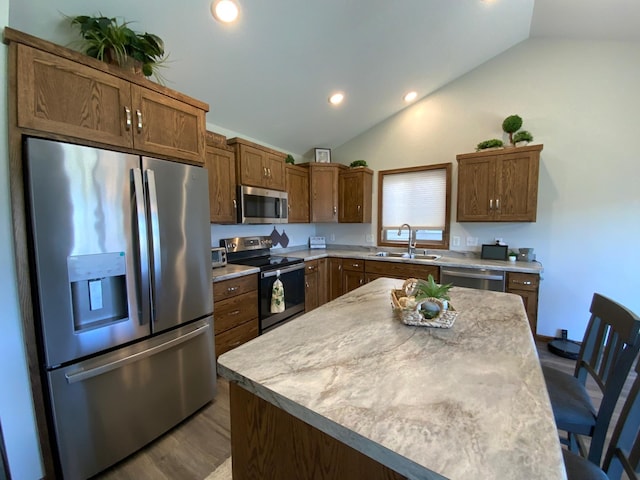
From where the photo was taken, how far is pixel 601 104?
9.18 feet

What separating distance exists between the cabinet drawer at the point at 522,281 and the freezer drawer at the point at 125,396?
296cm

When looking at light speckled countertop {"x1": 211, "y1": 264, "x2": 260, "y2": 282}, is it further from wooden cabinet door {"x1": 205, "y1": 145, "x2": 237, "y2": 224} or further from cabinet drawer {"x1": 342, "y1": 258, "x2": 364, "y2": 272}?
cabinet drawer {"x1": 342, "y1": 258, "x2": 364, "y2": 272}

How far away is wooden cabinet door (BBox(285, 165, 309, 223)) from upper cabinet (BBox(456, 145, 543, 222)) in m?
2.05

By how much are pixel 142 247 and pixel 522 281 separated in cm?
335

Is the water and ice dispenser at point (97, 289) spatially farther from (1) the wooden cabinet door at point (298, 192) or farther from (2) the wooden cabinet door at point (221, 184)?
(1) the wooden cabinet door at point (298, 192)

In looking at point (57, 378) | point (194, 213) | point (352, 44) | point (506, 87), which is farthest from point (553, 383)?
point (506, 87)

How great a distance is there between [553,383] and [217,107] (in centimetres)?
340

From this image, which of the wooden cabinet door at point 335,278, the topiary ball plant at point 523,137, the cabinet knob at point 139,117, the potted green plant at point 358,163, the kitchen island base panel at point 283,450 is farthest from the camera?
the potted green plant at point 358,163

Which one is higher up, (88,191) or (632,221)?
(88,191)

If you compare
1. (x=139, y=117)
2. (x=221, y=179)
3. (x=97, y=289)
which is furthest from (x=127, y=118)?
(x=221, y=179)

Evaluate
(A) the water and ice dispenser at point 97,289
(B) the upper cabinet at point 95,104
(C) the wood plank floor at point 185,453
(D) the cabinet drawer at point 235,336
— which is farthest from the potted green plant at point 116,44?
(C) the wood plank floor at point 185,453

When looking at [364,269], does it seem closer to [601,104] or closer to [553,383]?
[553,383]

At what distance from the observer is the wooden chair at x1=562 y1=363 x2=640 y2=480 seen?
89 centimetres

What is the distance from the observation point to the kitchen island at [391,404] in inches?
21.9
